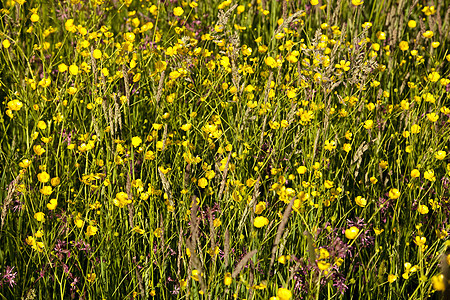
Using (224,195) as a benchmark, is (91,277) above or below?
below

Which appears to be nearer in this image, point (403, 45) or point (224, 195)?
point (224, 195)

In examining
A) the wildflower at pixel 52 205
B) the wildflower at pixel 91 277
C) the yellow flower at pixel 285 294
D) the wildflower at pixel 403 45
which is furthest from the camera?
the wildflower at pixel 403 45

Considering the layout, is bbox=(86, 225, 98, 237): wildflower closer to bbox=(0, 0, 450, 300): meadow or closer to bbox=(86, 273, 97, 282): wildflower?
bbox=(0, 0, 450, 300): meadow

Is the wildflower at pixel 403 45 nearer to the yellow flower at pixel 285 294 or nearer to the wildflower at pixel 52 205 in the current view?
the yellow flower at pixel 285 294

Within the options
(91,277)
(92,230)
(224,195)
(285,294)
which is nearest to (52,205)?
(92,230)

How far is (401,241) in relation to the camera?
1743mm

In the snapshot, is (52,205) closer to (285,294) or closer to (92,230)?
(92,230)

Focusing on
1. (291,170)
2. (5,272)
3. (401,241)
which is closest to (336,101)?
(291,170)

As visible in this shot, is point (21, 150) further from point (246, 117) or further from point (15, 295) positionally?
point (246, 117)

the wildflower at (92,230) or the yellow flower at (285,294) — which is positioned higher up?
the yellow flower at (285,294)

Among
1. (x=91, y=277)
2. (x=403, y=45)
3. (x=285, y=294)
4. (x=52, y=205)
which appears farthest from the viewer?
(x=403, y=45)

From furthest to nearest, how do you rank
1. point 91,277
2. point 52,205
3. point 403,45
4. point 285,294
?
point 403,45
point 52,205
point 91,277
point 285,294

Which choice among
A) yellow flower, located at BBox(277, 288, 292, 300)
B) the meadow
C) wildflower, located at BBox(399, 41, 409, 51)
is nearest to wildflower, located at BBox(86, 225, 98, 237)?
the meadow

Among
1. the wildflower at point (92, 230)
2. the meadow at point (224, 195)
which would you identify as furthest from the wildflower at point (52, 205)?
the wildflower at point (92, 230)
